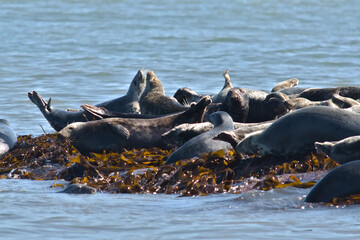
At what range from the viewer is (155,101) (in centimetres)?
814

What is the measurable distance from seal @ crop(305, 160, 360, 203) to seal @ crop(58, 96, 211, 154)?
2.51m

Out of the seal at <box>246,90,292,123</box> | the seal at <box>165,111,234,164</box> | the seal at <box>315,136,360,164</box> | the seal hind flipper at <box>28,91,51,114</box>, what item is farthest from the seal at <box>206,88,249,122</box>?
the seal at <box>315,136,360,164</box>

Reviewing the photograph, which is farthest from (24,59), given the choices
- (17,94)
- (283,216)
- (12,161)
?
(283,216)

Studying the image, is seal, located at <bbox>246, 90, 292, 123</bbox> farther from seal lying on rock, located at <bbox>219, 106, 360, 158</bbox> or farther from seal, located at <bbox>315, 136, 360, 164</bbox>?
seal, located at <bbox>315, 136, 360, 164</bbox>

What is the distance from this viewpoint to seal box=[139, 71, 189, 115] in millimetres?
7875

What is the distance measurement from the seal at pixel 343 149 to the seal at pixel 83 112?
323 centimetres

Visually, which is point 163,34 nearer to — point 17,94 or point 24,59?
point 24,59

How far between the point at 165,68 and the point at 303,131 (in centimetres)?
1099

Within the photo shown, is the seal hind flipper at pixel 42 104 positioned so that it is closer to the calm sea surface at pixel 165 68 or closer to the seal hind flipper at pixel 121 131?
the calm sea surface at pixel 165 68

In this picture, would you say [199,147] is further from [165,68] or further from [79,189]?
[165,68]

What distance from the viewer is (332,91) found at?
7898 mm

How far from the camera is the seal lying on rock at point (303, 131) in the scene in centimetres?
535

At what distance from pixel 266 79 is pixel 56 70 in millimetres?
4612

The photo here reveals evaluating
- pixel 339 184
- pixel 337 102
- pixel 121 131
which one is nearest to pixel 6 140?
pixel 121 131
